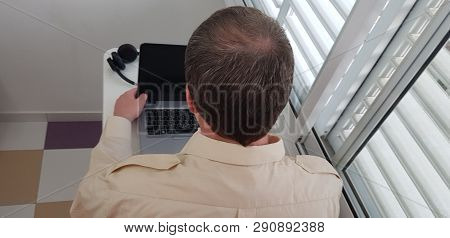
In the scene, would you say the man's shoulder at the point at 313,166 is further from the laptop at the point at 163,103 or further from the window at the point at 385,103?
the laptop at the point at 163,103

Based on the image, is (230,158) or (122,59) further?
(122,59)

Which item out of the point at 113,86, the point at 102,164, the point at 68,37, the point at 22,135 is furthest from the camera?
the point at 22,135

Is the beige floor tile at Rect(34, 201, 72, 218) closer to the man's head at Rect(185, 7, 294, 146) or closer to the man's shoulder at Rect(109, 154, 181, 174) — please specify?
the man's shoulder at Rect(109, 154, 181, 174)

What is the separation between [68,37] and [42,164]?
61cm

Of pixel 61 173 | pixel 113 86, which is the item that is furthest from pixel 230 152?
pixel 61 173

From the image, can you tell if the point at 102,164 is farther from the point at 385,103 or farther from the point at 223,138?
the point at 385,103

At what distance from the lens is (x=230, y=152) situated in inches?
24.7

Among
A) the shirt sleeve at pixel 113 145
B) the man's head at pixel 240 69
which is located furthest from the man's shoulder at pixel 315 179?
the shirt sleeve at pixel 113 145

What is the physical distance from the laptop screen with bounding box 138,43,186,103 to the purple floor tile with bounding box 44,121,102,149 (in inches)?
35.0

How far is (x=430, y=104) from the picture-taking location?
65cm

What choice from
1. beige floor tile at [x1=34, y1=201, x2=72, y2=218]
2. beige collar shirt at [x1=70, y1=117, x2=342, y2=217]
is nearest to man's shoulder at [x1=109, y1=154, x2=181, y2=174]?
beige collar shirt at [x1=70, y1=117, x2=342, y2=217]

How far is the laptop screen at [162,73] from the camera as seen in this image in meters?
1.03

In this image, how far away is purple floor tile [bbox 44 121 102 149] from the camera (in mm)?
1765
